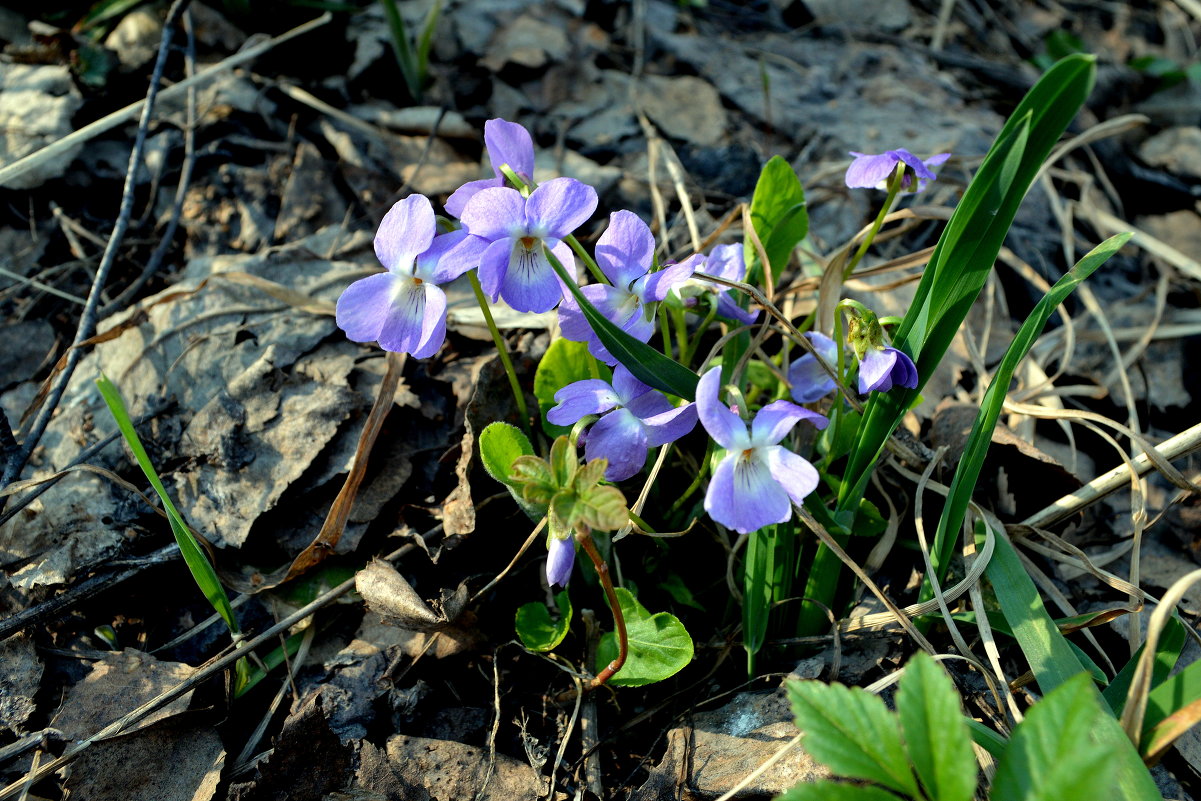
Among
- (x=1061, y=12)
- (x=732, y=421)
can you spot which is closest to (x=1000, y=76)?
(x=1061, y=12)

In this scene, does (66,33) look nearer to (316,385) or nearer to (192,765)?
(316,385)

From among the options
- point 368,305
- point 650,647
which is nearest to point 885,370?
point 650,647

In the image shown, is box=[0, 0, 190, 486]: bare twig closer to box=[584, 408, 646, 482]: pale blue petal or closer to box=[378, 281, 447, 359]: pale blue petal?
box=[378, 281, 447, 359]: pale blue petal

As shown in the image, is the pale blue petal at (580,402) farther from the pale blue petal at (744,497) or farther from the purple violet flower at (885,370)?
the purple violet flower at (885,370)

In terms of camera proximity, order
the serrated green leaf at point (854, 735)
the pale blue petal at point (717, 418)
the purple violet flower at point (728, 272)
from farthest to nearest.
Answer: the purple violet flower at point (728, 272), the pale blue petal at point (717, 418), the serrated green leaf at point (854, 735)

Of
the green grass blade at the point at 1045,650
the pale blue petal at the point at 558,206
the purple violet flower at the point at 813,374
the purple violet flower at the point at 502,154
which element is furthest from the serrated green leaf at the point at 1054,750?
the purple violet flower at the point at 502,154

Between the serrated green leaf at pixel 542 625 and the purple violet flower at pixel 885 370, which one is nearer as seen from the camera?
the purple violet flower at pixel 885 370

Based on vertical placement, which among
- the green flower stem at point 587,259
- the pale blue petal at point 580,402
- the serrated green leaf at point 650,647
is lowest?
the serrated green leaf at point 650,647
